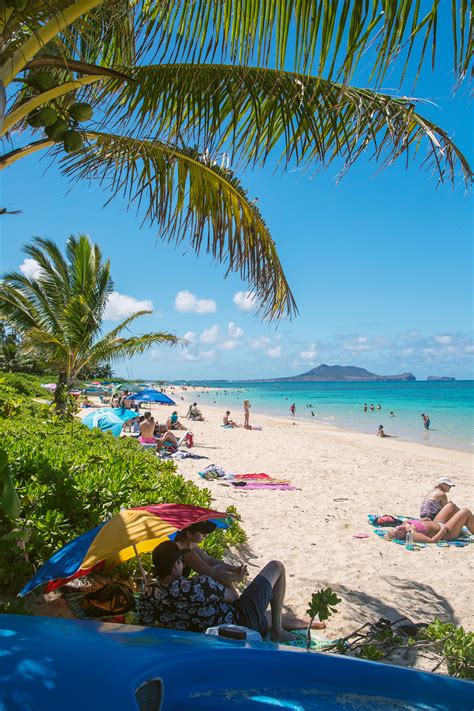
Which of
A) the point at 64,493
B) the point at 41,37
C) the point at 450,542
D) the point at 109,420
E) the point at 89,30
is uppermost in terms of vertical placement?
the point at 89,30

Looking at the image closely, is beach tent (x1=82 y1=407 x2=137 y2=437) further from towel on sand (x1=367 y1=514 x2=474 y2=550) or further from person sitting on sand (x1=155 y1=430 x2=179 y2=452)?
towel on sand (x1=367 y1=514 x2=474 y2=550)

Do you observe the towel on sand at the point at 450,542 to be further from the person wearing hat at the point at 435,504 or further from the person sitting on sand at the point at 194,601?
the person sitting on sand at the point at 194,601

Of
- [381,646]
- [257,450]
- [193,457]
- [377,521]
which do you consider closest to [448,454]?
[257,450]

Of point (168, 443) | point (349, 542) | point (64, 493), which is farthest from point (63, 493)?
point (168, 443)

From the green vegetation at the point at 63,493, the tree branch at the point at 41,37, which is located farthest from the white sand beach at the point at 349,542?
the tree branch at the point at 41,37

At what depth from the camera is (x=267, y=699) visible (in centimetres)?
190

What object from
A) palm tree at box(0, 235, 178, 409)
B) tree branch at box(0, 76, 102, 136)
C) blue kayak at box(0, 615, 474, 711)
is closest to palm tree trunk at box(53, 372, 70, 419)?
palm tree at box(0, 235, 178, 409)

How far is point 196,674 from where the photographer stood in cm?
197

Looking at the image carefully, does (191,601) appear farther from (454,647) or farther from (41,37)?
(41,37)

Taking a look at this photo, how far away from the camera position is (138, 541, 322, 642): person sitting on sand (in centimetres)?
323

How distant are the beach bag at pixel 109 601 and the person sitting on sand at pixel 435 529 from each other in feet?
14.7

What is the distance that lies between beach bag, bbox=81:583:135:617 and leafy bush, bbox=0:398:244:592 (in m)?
0.56

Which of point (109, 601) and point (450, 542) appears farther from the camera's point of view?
point (450, 542)

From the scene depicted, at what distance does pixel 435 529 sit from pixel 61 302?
8771 mm
